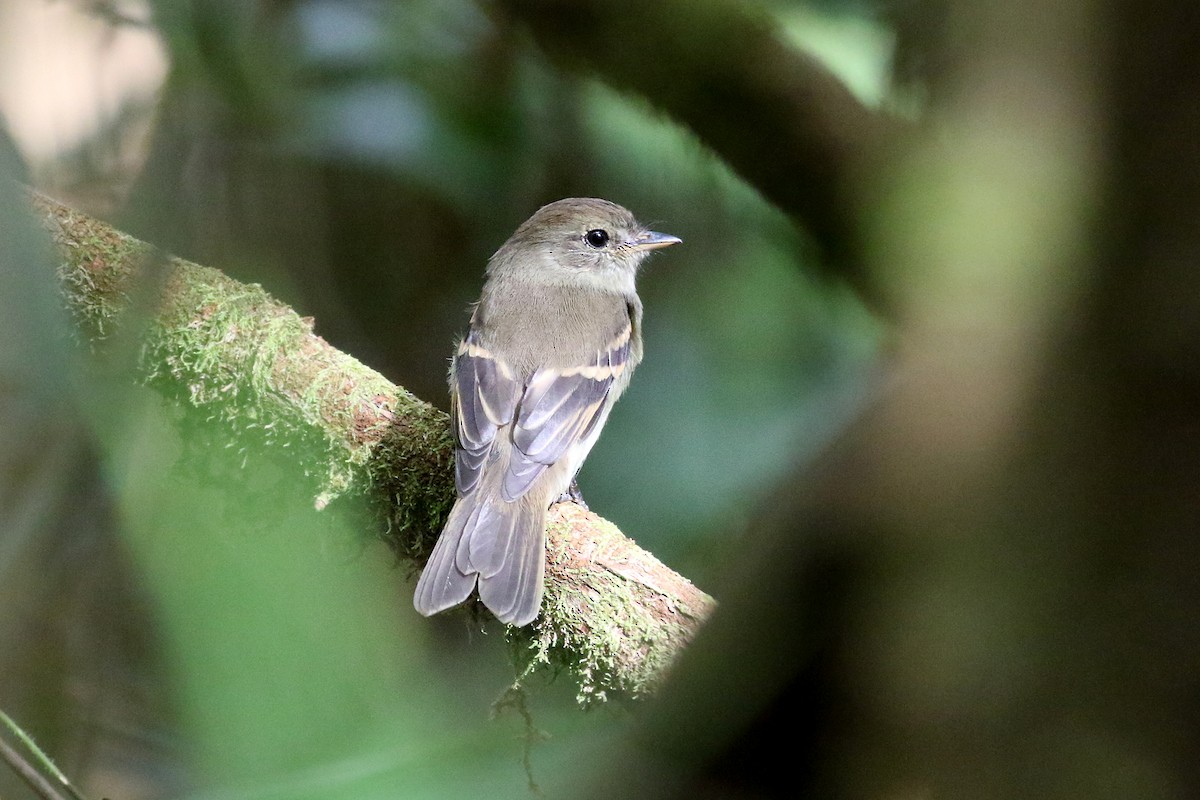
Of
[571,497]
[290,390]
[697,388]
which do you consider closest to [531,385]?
[571,497]

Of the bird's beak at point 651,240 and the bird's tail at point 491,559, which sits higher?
the bird's beak at point 651,240

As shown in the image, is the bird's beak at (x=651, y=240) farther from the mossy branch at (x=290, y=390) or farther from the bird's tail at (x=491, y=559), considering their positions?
the bird's tail at (x=491, y=559)

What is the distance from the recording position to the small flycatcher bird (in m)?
2.33

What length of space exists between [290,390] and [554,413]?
26.6 inches

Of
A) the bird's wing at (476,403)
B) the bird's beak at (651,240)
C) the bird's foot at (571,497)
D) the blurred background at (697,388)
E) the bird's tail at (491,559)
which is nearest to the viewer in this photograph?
the blurred background at (697,388)

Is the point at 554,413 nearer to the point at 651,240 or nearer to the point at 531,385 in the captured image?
the point at 531,385

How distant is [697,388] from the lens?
366 cm

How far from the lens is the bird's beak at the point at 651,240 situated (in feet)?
11.2

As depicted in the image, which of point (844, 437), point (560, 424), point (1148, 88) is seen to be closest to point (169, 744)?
point (560, 424)

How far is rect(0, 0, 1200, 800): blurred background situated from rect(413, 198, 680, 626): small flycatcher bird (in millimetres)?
225

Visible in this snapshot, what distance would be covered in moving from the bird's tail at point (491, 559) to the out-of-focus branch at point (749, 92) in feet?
3.03

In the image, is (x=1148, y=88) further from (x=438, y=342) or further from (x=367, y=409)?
(x=438, y=342)

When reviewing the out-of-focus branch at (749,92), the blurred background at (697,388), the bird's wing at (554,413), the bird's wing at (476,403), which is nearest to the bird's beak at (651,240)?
the blurred background at (697,388)

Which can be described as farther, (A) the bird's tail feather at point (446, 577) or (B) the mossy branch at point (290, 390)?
(B) the mossy branch at point (290, 390)
